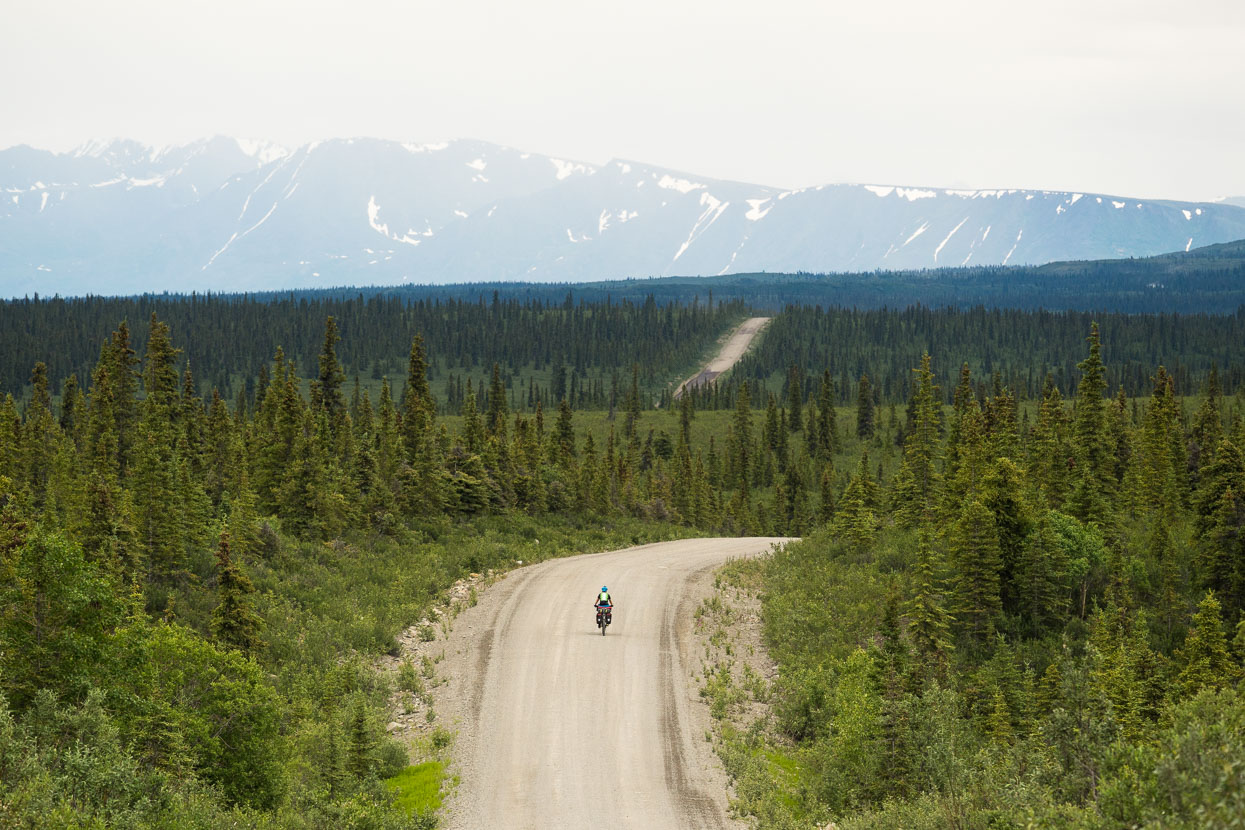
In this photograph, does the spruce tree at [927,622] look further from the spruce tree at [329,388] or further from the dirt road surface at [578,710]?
the spruce tree at [329,388]

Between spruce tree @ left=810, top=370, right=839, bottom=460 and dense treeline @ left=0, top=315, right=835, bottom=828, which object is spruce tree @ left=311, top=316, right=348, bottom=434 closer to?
dense treeline @ left=0, top=315, right=835, bottom=828

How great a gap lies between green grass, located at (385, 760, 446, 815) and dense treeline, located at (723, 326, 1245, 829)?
7.30 m

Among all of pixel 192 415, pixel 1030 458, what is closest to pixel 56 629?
pixel 192 415

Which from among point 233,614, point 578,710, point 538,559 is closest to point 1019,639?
point 578,710

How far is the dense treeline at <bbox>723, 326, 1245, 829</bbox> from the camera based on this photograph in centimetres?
1905

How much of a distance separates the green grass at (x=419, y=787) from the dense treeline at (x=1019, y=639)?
7.30 metres

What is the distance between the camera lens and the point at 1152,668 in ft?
106

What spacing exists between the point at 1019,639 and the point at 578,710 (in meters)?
20.8

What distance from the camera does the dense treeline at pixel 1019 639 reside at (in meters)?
19.0

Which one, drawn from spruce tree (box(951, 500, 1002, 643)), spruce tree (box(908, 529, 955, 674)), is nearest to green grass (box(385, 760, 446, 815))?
spruce tree (box(908, 529, 955, 674))

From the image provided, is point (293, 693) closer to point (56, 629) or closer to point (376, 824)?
point (56, 629)

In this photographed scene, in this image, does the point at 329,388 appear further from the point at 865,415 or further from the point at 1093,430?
the point at 865,415

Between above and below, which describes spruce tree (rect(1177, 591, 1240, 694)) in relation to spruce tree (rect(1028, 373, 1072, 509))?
below

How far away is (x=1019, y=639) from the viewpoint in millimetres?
40094
